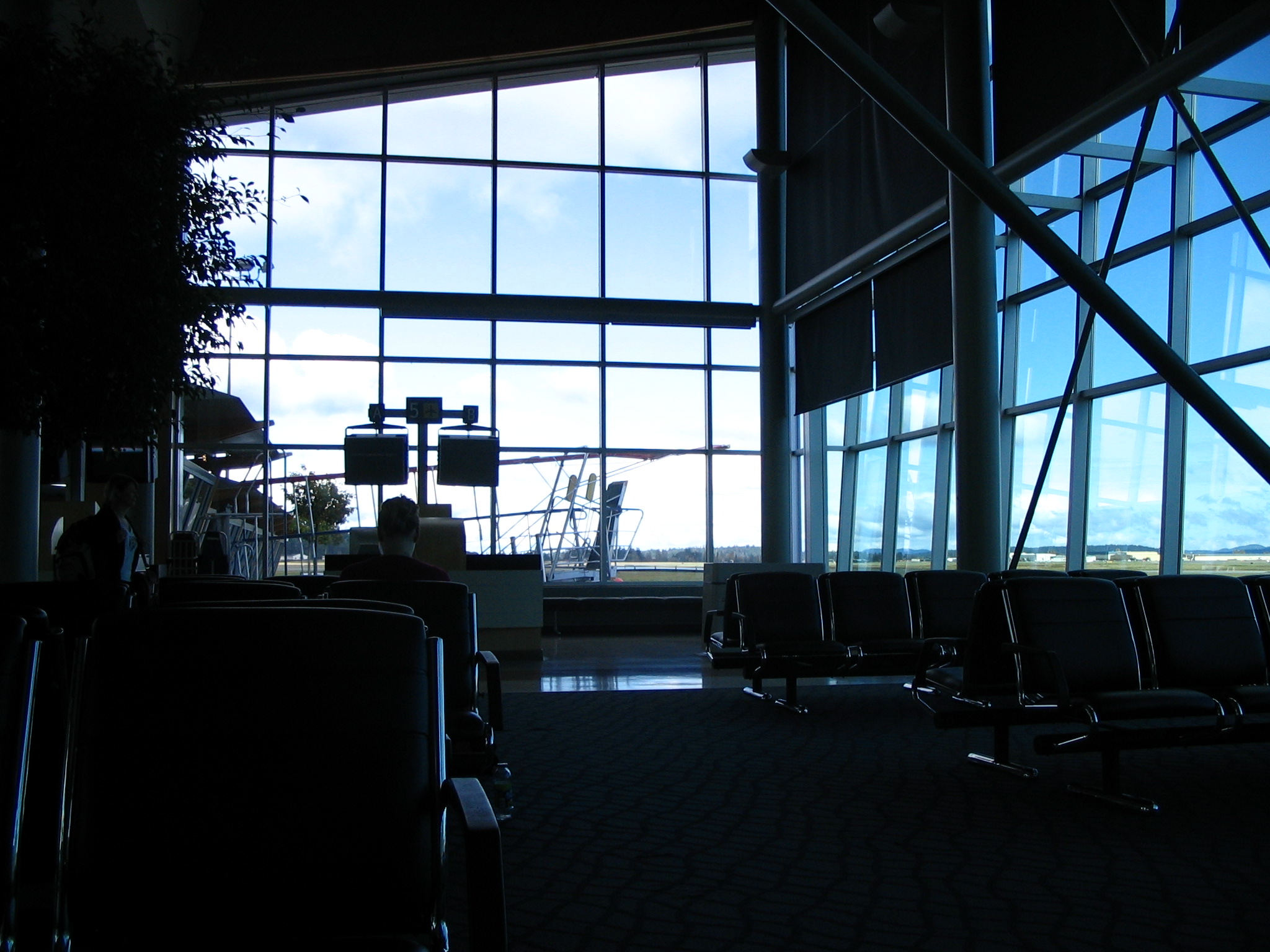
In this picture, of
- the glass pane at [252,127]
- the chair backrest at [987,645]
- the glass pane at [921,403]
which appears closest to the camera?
the chair backrest at [987,645]

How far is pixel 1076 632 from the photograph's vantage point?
4.23m

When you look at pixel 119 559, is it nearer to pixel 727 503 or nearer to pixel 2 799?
pixel 2 799

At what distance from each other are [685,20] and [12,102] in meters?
12.5

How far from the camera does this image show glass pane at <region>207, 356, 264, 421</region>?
13938 millimetres

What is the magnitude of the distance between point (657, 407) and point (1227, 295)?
318 inches

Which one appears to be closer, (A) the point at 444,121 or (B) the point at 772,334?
(B) the point at 772,334

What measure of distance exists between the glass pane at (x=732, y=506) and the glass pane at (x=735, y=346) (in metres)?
1.40

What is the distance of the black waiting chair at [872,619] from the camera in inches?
242

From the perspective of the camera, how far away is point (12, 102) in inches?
155

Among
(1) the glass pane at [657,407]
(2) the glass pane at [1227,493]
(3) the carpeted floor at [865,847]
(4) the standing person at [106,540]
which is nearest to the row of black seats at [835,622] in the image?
(3) the carpeted floor at [865,847]

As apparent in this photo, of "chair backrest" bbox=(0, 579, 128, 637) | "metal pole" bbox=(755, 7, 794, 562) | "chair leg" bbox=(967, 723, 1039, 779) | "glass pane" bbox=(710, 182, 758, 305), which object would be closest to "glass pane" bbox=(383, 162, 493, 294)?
"glass pane" bbox=(710, 182, 758, 305)

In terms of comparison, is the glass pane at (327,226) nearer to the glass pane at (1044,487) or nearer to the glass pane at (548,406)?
the glass pane at (548,406)

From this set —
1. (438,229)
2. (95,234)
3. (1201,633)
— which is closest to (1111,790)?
(1201,633)

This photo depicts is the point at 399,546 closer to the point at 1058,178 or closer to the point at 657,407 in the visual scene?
the point at 1058,178
